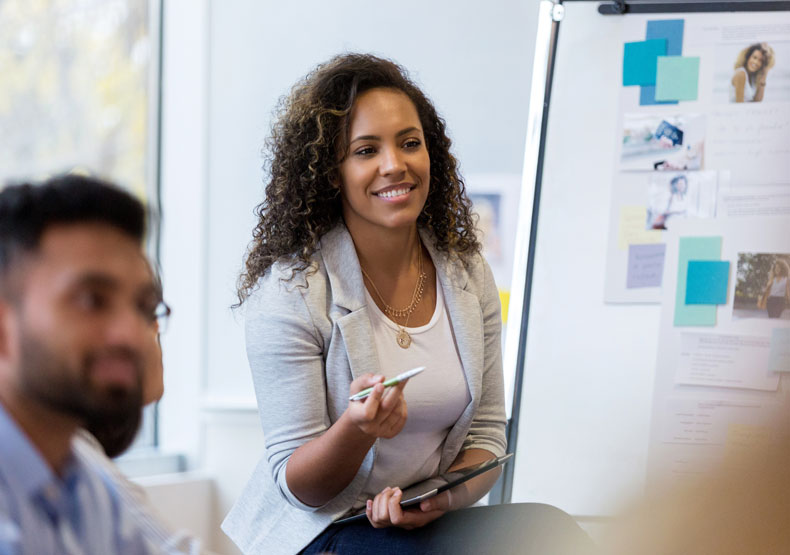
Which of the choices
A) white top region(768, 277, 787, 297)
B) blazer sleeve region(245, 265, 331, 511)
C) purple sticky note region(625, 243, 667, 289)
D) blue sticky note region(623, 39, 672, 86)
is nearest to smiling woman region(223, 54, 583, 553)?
blazer sleeve region(245, 265, 331, 511)

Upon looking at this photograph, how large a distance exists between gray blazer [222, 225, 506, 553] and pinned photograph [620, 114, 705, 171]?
0.76m

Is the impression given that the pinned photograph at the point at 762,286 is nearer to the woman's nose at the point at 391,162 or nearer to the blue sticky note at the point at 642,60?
the blue sticky note at the point at 642,60

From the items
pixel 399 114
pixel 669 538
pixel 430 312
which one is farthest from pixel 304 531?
pixel 669 538

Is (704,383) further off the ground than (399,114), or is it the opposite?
(399,114)

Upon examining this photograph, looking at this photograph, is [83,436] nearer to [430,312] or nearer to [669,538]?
[669,538]

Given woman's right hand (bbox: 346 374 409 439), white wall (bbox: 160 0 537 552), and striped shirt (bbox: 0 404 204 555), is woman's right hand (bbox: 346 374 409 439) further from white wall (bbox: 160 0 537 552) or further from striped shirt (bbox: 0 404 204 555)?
white wall (bbox: 160 0 537 552)

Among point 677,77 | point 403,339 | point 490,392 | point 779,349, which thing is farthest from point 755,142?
point 403,339

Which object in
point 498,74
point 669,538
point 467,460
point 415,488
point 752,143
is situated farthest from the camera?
point 498,74

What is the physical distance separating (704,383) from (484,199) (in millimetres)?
775

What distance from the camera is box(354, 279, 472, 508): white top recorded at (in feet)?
4.53

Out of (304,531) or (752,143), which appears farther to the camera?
(752,143)

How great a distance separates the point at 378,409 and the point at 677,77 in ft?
4.05

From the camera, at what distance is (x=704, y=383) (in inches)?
76.4

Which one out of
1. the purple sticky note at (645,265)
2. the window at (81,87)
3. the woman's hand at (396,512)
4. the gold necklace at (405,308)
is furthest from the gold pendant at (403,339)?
the window at (81,87)
